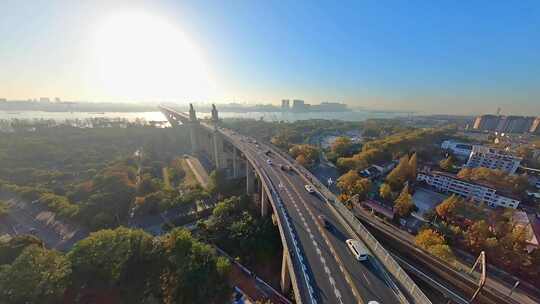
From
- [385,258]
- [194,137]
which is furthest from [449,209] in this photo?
[194,137]

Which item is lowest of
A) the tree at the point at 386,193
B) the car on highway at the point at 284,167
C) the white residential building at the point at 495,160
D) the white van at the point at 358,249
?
→ the tree at the point at 386,193

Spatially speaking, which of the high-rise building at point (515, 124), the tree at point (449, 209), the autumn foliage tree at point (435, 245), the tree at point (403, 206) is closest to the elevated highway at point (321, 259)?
the autumn foliage tree at point (435, 245)

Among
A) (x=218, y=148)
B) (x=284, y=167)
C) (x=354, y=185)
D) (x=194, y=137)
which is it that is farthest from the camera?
(x=194, y=137)

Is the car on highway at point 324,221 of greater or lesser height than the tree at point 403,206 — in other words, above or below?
above

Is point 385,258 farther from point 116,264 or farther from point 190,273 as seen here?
point 116,264

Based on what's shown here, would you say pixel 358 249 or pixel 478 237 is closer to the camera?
pixel 358 249

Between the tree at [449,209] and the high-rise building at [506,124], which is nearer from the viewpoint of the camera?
the tree at [449,209]

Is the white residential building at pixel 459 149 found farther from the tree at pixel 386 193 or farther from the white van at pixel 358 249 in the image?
the white van at pixel 358 249
